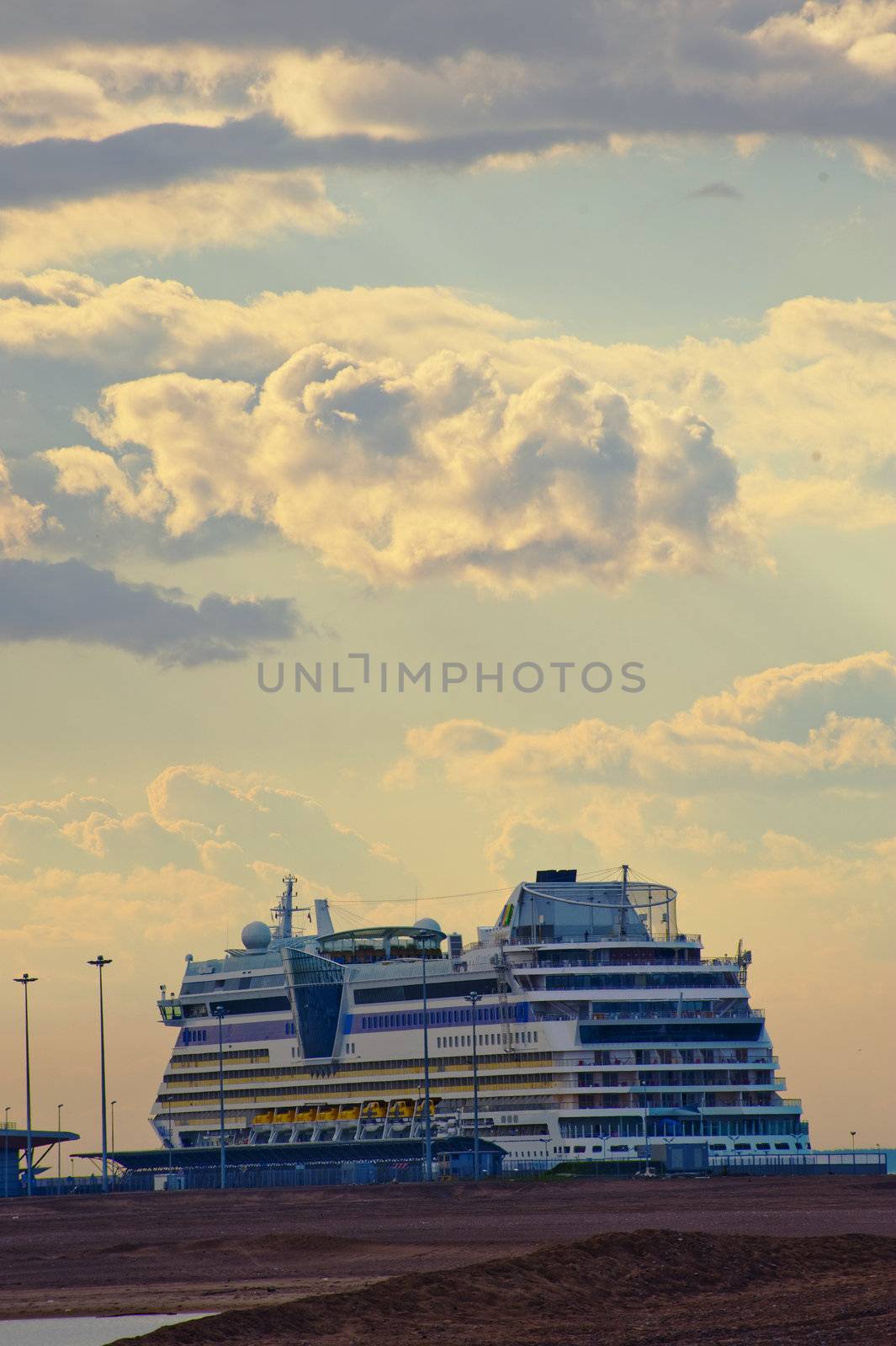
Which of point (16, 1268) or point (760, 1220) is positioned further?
point (760, 1220)

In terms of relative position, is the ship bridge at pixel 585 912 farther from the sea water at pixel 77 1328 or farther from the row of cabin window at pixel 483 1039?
the sea water at pixel 77 1328

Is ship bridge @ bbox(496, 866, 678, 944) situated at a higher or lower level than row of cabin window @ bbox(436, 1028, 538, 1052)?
higher

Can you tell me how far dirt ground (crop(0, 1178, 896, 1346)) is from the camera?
45.5 metres

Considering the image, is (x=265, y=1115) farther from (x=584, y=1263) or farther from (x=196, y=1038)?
(x=584, y=1263)

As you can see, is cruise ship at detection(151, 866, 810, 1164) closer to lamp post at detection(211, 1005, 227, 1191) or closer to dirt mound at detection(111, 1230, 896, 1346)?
lamp post at detection(211, 1005, 227, 1191)

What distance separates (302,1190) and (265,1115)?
A: 37.4m

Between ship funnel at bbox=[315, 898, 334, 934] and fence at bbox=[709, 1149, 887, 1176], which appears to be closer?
fence at bbox=[709, 1149, 887, 1176]

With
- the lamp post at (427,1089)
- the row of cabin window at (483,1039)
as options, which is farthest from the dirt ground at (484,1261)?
the row of cabin window at (483,1039)

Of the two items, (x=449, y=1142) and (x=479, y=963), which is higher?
(x=479, y=963)

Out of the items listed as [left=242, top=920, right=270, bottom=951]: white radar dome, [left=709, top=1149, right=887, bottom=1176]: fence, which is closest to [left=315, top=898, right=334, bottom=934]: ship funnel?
[left=242, top=920, right=270, bottom=951]: white radar dome

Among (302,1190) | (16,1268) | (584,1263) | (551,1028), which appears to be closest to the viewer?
(584,1263)

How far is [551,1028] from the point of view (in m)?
130

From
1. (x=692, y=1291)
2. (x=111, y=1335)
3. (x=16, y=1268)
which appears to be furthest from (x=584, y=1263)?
(x=16, y=1268)

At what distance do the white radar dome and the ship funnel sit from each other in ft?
16.2
